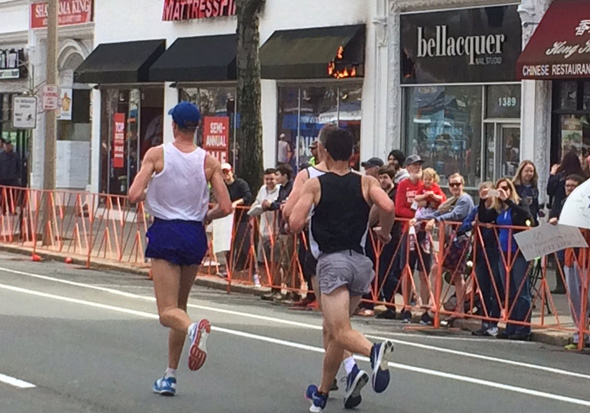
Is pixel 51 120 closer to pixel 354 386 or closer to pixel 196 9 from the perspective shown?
pixel 196 9

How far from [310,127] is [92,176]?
28.1 feet

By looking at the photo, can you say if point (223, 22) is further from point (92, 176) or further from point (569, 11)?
point (569, 11)

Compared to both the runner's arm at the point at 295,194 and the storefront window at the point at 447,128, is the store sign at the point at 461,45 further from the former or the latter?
the runner's arm at the point at 295,194

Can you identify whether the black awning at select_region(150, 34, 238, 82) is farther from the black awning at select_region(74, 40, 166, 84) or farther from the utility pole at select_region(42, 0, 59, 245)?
the utility pole at select_region(42, 0, 59, 245)

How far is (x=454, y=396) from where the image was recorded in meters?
9.24

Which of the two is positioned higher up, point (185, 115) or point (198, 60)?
point (198, 60)

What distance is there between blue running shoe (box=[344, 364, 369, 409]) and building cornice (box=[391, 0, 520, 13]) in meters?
13.1

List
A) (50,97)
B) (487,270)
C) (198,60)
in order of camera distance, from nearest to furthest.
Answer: (487,270) < (50,97) < (198,60)

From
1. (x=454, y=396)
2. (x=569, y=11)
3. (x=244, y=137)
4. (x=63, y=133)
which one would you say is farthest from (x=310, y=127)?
(x=454, y=396)

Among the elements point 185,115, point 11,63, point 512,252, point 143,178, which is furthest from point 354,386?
point 11,63

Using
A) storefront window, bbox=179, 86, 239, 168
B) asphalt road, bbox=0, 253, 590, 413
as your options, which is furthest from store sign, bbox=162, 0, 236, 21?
asphalt road, bbox=0, 253, 590, 413

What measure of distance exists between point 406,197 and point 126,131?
1638cm

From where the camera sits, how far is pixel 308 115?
2509 centimetres

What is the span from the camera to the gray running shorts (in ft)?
26.2
